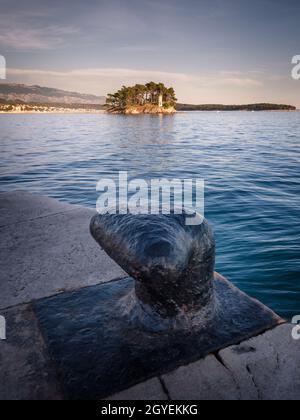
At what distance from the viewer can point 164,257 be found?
1642mm

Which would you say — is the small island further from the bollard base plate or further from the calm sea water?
the bollard base plate

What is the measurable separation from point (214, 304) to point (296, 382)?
67 centimetres

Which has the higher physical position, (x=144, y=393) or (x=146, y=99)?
(x=146, y=99)

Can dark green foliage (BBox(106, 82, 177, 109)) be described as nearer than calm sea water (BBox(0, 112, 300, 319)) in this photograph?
No

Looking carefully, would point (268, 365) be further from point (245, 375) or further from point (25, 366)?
point (25, 366)

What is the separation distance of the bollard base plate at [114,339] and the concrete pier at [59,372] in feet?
0.15

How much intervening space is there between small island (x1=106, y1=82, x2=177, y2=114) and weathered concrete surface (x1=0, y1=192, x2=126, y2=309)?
4818 inches

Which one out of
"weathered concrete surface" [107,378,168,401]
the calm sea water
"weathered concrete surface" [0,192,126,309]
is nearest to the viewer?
"weathered concrete surface" [107,378,168,401]

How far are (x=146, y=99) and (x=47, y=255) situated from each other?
433 ft

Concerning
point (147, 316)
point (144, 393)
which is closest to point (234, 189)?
point (147, 316)

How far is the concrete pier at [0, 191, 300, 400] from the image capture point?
5.47 feet

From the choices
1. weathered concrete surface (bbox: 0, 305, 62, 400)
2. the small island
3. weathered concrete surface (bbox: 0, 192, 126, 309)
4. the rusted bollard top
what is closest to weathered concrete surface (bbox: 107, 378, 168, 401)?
weathered concrete surface (bbox: 0, 305, 62, 400)

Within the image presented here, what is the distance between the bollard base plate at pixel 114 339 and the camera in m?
1.73

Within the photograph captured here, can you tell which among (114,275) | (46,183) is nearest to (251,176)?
(46,183)
